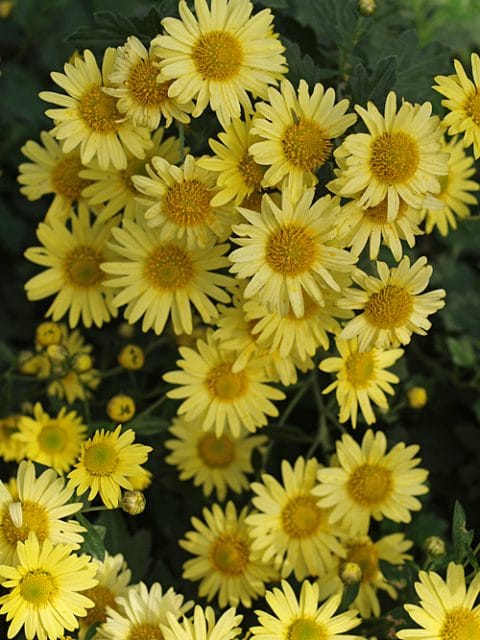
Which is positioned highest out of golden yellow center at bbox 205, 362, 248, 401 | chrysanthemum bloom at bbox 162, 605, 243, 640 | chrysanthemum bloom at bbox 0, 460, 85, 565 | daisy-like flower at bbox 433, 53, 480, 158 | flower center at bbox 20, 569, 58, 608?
daisy-like flower at bbox 433, 53, 480, 158

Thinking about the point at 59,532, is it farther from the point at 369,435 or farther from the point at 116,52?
the point at 116,52

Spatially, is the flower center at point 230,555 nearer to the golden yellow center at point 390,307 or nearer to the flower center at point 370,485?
the flower center at point 370,485

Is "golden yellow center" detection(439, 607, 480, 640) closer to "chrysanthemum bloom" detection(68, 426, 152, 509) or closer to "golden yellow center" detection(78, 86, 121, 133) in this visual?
"chrysanthemum bloom" detection(68, 426, 152, 509)

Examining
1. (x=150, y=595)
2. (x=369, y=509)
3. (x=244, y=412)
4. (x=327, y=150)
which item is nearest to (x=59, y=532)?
(x=150, y=595)

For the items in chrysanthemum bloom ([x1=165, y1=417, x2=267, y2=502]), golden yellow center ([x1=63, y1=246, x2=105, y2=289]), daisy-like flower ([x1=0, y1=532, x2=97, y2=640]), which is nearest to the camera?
daisy-like flower ([x1=0, y1=532, x2=97, y2=640])

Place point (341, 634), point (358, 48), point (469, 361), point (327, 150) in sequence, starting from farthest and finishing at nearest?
point (469, 361) < point (358, 48) < point (341, 634) < point (327, 150)

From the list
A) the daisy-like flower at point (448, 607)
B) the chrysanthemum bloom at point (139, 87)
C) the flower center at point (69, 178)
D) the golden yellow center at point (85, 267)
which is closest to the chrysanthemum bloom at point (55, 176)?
the flower center at point (69, 178)

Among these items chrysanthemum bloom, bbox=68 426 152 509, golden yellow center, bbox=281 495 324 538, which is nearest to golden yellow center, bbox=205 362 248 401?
golden yellow center, bbox=281 495 324 538
